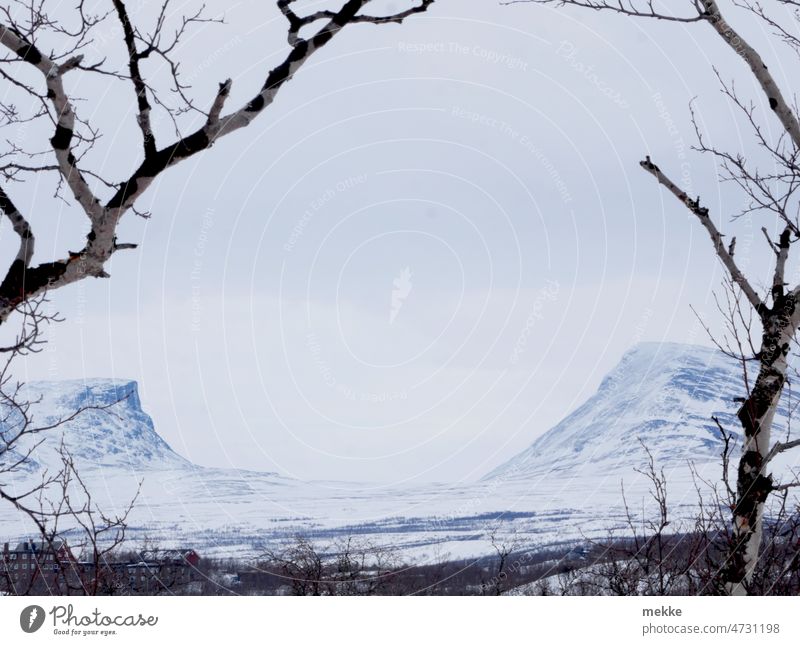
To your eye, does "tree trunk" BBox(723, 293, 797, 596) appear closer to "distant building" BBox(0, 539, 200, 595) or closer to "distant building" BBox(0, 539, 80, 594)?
"distant building" BBox(0, 539, 200, 595)

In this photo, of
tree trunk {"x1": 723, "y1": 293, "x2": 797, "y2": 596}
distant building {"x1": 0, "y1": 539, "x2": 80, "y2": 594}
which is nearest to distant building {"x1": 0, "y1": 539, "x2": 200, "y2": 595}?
distant building {"x1": 0, "y1": 539, "x2": 80, "y2": 594}

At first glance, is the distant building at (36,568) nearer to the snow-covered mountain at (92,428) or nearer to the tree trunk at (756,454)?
the snow-covered mountain at (92,428)

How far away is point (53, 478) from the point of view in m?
6.56

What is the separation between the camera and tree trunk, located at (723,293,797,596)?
612 cm

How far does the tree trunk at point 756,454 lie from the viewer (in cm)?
612

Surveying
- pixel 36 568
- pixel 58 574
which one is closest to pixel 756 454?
pixel 58 574

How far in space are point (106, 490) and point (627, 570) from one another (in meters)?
5.47

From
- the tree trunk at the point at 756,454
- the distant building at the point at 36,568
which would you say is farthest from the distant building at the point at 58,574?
the tree trunk at the point at 756,454

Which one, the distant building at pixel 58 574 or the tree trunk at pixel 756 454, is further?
the distant building at pixel 58 574

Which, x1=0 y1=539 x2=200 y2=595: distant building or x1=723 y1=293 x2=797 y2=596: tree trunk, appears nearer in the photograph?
x1=723 y1=293 x2=797 y2=596: tree trunk

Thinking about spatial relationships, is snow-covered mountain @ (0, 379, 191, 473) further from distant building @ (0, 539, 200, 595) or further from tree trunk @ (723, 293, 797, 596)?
tree trunk @ (723, 293, 797, 596)

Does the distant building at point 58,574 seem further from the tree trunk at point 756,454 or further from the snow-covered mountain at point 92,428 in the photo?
the tree trunk at point 756,454
